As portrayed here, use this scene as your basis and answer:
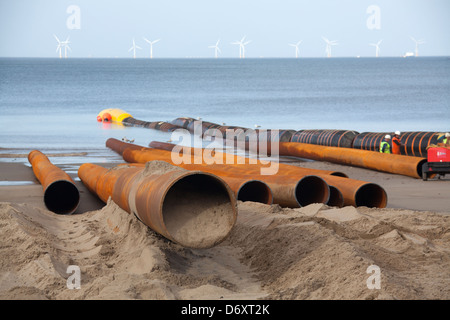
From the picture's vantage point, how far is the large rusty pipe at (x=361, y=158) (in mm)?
16062

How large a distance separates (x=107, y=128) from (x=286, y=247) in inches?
1081

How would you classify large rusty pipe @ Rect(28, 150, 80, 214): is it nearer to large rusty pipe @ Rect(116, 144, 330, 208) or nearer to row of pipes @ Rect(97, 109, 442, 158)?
large rusty pipe @ Rect(116, 144, 330, 208)

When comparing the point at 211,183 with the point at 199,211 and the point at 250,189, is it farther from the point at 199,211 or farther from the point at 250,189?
the point at 250,189

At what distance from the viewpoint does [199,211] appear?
748 cm

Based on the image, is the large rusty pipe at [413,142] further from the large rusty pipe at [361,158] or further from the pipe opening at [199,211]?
the pipe opening at [199,211]

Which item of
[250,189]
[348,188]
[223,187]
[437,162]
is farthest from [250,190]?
[437,162]

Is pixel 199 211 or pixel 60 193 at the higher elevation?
pixel 199 211

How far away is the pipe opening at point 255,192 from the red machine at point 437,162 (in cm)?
561

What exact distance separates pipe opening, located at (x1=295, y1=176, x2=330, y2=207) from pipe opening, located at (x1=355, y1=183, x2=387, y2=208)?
2.15 feet

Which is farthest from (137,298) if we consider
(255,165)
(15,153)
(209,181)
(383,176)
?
(15,153)

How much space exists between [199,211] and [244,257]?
3.68 feet
